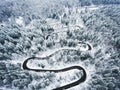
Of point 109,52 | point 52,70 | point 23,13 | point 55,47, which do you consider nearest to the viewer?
point 52,70

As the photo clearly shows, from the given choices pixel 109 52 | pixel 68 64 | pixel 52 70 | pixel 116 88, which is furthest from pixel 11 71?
pixel 109 52

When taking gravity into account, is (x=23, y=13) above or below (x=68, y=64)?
above

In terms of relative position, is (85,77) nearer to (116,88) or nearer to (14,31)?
(116,88)

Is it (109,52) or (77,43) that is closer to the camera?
(109,52)

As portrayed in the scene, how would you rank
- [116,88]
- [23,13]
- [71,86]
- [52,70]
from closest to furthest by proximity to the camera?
[116,88] < [71,86] < [52,70] < [23,13]

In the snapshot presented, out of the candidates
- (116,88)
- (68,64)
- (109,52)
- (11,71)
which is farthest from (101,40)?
(11,71)

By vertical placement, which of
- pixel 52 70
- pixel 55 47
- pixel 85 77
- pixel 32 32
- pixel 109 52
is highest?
pixel 32 32

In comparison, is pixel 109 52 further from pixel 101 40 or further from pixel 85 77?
pixel 85 77
